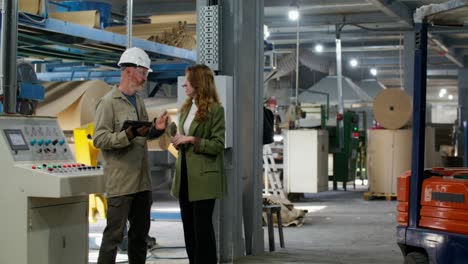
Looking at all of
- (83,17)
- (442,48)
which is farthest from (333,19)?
(83,17)

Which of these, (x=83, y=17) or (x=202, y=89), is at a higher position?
(x=83, y=17)

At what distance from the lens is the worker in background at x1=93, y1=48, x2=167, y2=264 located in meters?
5.27

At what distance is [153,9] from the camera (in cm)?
1574

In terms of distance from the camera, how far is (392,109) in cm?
1438

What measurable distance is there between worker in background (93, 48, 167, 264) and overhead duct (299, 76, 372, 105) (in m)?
17.7

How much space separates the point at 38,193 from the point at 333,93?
61.2 ft

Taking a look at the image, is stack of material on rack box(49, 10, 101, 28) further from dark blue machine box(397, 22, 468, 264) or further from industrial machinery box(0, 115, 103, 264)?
dark blue machine box(397, 22, 468, 264)

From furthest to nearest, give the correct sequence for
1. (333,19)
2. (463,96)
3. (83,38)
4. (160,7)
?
(463,96) → (333,19) → (160,7) → (83,38)

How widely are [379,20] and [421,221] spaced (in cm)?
1219

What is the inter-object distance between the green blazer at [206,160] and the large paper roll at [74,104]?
327 cm

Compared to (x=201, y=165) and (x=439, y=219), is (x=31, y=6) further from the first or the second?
(x=439, y=219)

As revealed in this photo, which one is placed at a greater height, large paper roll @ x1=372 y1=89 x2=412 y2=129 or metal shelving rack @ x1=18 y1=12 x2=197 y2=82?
metal shelving rack @ x1=18 y1=12 x2=197 y2=82

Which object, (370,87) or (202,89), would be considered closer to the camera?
(202,89)

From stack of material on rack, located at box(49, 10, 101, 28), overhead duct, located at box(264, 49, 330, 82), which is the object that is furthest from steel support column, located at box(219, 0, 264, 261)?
overhead duct, located at box(264, 49, 330, 82)
